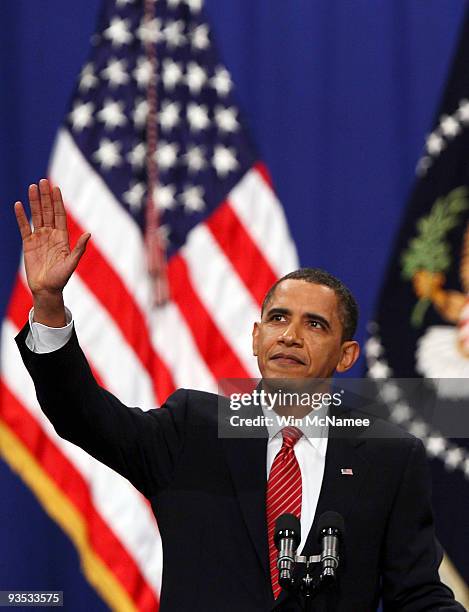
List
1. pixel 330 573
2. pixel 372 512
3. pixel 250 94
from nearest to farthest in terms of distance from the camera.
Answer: pixel 330 573 < pixel 372 512 < pixel 250 94

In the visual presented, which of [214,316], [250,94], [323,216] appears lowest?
[214,316]

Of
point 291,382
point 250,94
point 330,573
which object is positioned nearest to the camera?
point 330,573

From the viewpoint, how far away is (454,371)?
369cm

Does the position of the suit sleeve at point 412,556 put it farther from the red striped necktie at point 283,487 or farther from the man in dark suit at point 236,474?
the red striped necktie at point 283,487

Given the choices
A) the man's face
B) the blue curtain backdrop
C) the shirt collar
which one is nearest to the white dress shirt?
the shirt collar

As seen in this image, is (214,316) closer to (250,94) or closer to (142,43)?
(250,94)

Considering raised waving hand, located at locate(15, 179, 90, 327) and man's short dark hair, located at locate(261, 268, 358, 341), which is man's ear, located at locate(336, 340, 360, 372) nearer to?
man's short dark hair, located at locate(261, 268, 358, 341)

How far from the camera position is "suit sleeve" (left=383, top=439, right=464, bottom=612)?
2.00 m

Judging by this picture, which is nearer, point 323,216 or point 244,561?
point 244,561

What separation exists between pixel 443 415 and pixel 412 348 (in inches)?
11.4

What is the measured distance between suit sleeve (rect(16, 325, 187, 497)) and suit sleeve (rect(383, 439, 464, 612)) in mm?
518

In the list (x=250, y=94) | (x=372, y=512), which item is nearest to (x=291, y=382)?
(x=372, y=512)

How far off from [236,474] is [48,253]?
0.63m

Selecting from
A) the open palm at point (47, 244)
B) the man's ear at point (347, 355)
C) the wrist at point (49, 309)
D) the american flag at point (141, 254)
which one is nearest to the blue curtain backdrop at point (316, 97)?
the american flag at point (141, 254)
